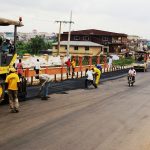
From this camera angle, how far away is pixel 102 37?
111 meters

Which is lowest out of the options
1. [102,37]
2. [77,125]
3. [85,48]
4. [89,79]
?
[77,125]

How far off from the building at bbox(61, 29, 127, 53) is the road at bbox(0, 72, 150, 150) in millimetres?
89067

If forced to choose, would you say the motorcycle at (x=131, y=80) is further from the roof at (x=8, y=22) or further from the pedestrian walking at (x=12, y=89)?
the pedestrian walking at (x=12, y=89)

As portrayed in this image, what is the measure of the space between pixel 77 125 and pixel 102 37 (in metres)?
98.2

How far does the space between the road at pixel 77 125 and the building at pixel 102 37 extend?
89067 millimetres

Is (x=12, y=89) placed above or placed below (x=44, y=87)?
above

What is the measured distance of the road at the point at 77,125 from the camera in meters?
10.6

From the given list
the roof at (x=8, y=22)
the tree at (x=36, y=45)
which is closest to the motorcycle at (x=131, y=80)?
the roof at (x=8, y=22)

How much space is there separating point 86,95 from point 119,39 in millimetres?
91415

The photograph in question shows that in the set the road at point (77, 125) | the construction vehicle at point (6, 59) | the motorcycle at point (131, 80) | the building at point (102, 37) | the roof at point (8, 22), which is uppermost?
the building at point (102, 37)

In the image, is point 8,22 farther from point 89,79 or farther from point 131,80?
point 131,80

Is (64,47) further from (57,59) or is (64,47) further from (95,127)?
(95,127)

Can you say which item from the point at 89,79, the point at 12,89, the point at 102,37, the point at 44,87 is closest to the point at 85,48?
Answer: the point at 102,37

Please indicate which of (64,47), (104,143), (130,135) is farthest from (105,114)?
(64,47)
